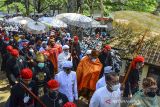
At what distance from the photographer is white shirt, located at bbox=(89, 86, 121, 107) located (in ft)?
23.1

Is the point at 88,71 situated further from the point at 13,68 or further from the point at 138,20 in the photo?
the point at 138,20

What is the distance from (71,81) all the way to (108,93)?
2751 millimetres

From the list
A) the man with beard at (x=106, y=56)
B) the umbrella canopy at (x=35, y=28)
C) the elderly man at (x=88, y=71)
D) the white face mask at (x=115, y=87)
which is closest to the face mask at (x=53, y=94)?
the white face mask at (x=115, y=87)

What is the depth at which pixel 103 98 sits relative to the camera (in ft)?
23.2

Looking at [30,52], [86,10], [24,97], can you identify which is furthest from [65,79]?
[86,10]

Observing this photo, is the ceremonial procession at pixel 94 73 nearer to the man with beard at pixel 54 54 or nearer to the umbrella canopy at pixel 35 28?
the man with beard at pixel 54 54

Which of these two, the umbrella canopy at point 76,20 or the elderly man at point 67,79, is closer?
the elderly man at point 67,79

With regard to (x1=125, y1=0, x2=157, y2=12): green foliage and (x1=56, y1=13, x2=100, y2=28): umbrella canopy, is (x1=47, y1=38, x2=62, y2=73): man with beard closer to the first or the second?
(x1=56, y1=13, x2=100, y2=28): umbrella canopy

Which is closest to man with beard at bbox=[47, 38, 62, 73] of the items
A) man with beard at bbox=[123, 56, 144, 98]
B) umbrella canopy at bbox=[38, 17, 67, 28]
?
man with beard at bbox=[123, 56, 144, 98]

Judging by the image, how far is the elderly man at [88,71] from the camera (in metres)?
11.0

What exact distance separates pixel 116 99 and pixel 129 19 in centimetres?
268

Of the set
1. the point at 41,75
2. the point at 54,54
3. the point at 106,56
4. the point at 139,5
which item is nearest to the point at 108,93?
the point at 41,75

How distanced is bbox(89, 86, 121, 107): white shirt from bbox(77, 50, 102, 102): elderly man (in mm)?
3821

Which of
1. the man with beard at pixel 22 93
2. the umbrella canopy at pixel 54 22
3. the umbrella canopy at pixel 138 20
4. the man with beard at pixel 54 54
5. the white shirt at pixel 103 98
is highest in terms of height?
the umbrella canopy at pixel 138 20
